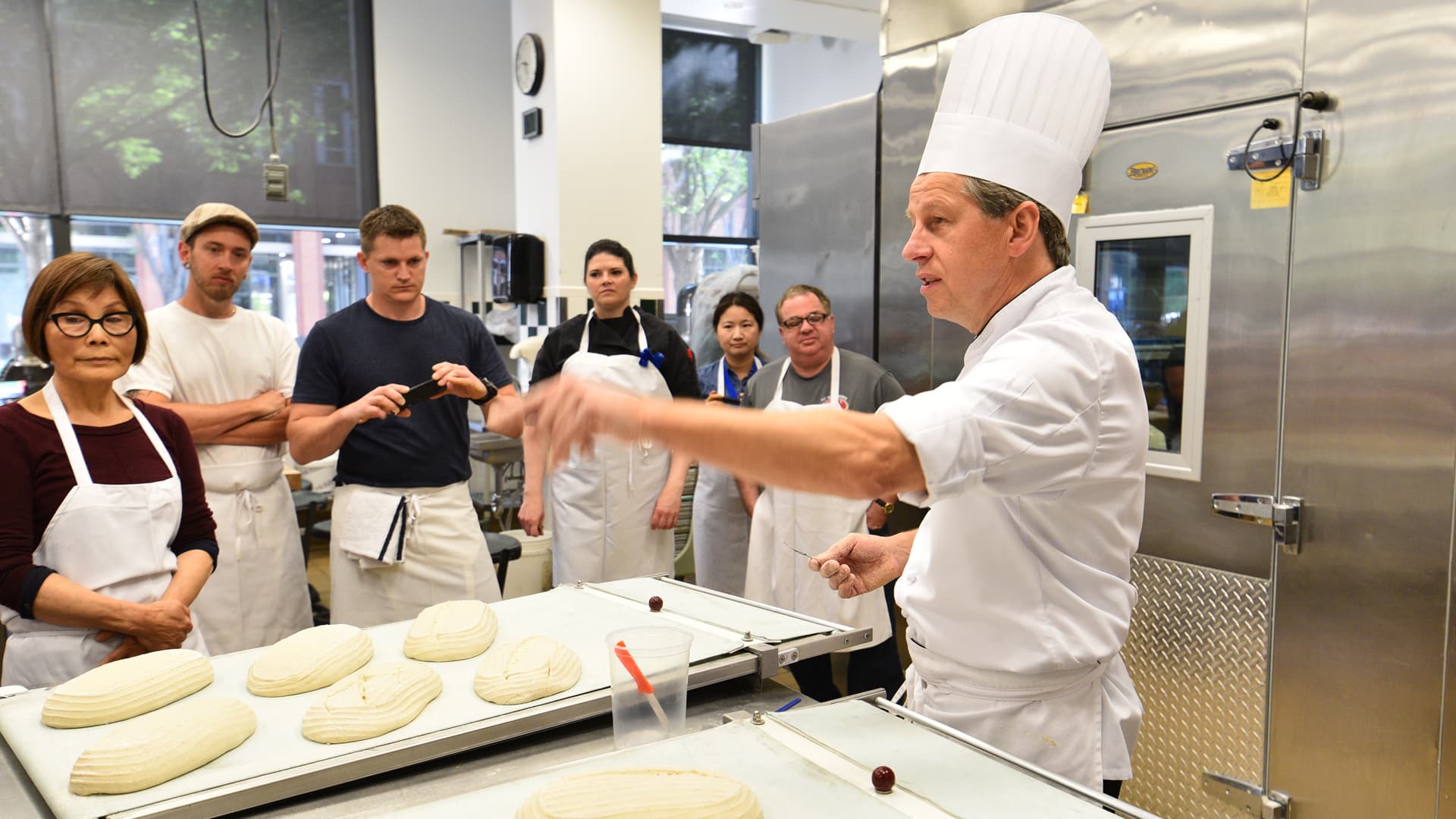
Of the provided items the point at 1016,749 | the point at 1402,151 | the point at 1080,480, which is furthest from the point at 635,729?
the point at 1402,151

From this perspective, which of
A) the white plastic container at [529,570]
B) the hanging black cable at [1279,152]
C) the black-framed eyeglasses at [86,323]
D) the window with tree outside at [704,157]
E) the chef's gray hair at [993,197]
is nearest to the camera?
the chef's gray hair at [993,197]

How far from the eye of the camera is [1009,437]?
1047mm

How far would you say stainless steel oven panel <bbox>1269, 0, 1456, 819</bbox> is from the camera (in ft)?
6.66

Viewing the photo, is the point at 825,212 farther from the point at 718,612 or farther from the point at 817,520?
the point at 718,612

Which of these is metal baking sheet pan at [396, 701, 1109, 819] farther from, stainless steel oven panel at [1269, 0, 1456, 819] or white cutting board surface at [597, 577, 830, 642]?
stainless steel oven panel at [1269, 0, 1456, 819]

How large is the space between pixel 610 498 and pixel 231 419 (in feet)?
4.46

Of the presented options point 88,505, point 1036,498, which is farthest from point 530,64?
point 1036,498

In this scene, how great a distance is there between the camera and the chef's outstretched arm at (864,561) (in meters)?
1.53

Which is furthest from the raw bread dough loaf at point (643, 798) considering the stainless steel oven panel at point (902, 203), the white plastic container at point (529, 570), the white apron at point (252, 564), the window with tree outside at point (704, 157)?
the window with tree outside at point (704, 157)

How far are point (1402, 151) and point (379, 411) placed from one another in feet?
8.38

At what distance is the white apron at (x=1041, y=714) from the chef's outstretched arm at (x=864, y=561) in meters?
0.22

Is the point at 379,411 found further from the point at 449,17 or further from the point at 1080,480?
the point at 449,17

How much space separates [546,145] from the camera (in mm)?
5613

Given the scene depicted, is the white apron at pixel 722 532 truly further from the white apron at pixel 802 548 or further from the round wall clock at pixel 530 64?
the round wall clock at pixel 530 64
